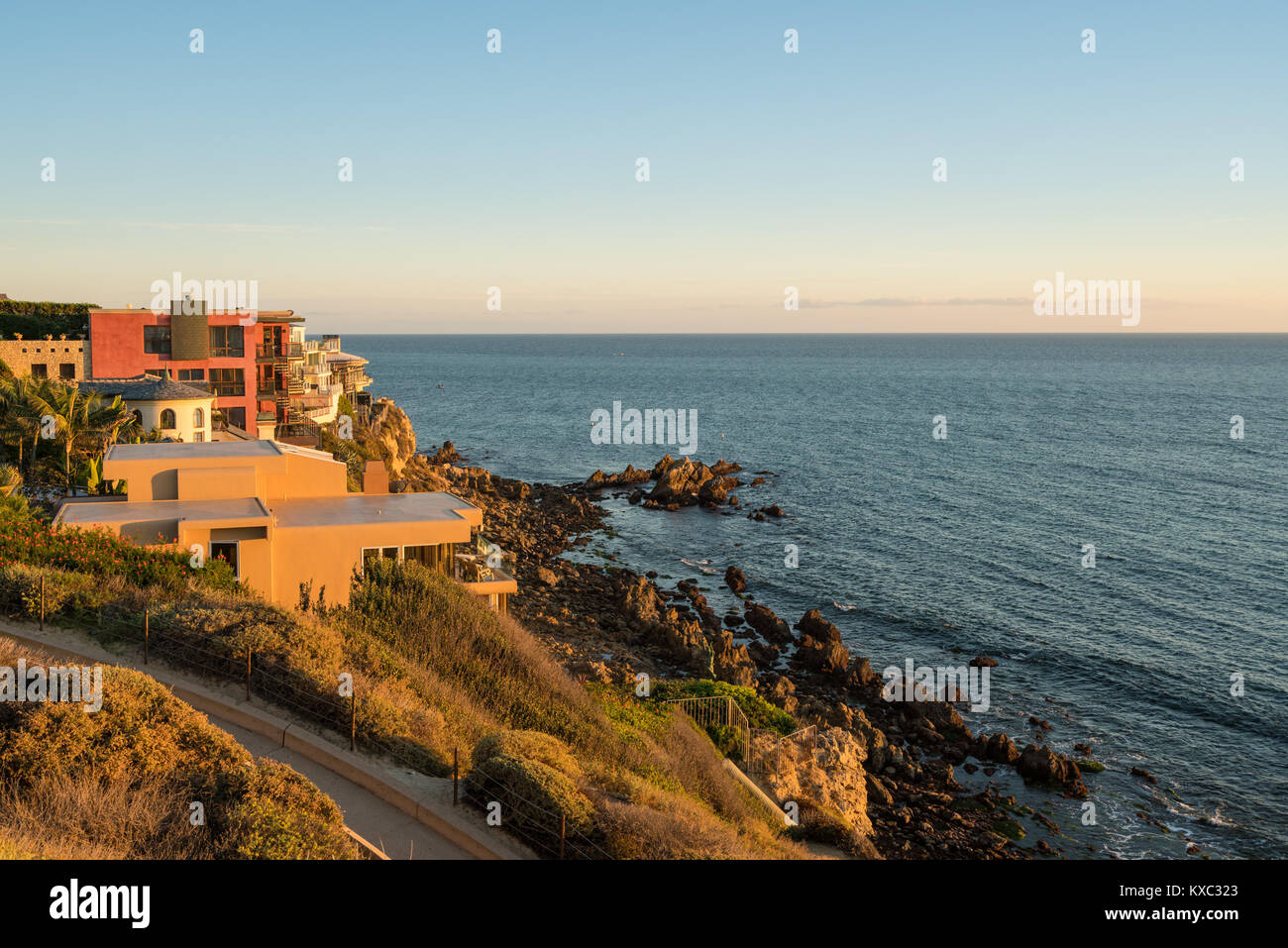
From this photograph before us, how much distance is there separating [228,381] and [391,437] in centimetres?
1862

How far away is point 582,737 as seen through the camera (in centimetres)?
1636

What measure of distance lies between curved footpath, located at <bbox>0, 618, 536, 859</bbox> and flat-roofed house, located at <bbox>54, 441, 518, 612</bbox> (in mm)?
5137

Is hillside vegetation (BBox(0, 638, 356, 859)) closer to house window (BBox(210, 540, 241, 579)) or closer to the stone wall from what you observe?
house window (BBox(210, 540, 241, 579))

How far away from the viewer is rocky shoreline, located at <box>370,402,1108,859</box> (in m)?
25.9

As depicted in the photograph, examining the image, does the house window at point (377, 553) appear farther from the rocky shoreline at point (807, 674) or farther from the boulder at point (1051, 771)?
the boulder at point (1051, 771)

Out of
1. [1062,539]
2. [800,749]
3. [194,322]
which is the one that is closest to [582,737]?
[800,749]

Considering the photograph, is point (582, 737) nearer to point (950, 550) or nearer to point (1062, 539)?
point (950, 550)

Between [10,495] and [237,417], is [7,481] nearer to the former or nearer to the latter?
[10,495]

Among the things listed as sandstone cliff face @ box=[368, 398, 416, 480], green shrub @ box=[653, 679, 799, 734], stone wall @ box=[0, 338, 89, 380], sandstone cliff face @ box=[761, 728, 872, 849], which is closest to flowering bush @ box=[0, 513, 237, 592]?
green shrub @ box=[653, 679, 799, 734]
